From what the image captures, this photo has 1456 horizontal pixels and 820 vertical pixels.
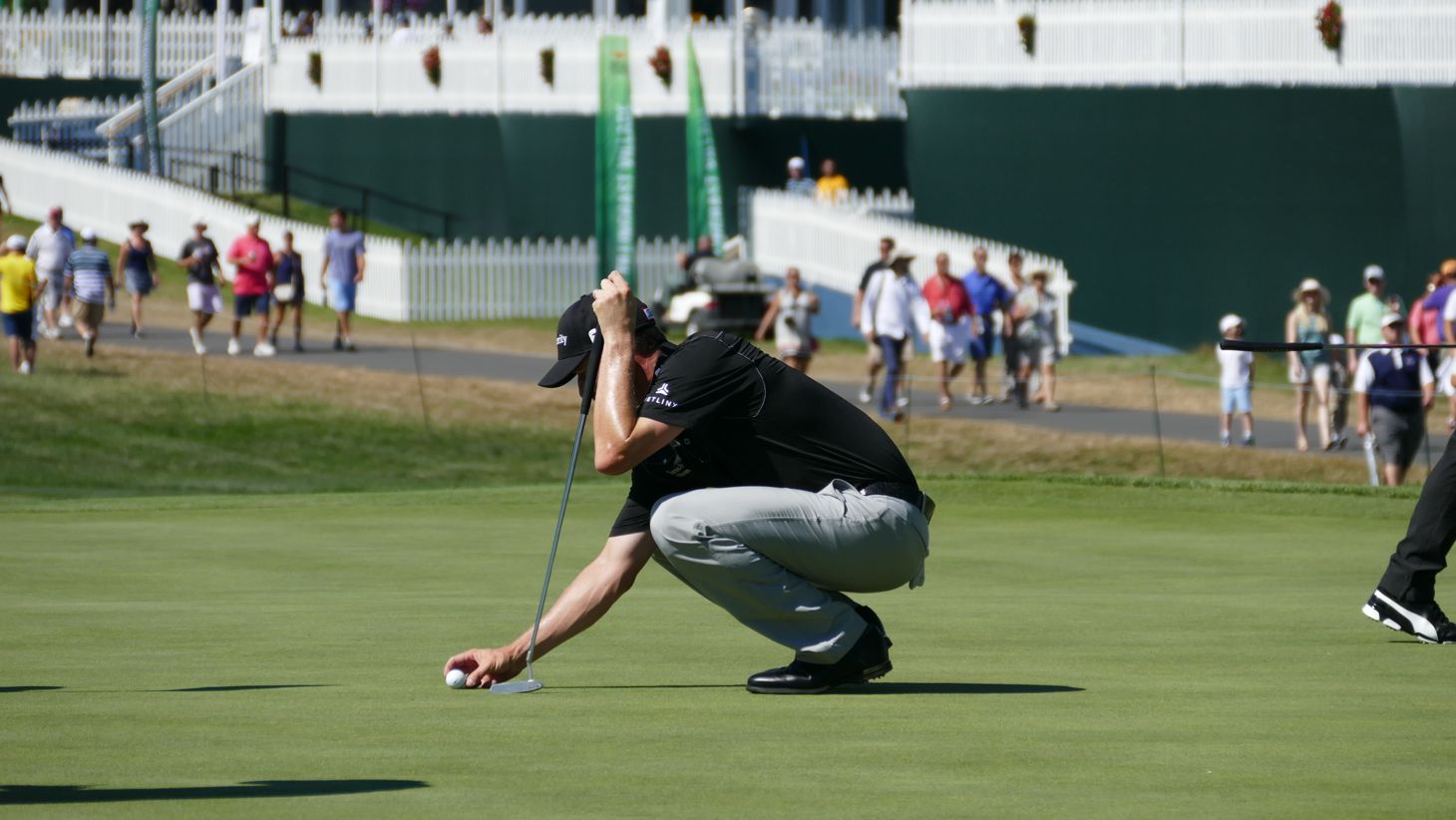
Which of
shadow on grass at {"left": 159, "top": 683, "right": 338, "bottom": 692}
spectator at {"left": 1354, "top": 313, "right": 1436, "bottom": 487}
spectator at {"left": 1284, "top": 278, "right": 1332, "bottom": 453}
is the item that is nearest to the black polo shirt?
shadow on grass at {"left": 159, "top": 683, "right": 338, "bottom": 692}

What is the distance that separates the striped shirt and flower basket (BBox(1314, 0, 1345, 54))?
48.0 feet

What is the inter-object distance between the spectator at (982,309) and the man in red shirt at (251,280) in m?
8.74

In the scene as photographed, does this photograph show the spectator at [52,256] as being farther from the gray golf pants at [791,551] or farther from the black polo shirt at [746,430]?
the gray golf pants at [791,551]

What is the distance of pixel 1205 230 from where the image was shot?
32.3m

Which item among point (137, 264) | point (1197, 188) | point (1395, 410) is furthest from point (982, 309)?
point (137, 264)

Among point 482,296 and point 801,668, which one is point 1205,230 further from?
point 801,668

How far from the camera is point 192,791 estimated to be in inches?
223

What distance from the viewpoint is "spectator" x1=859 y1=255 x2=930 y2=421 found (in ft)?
83.8

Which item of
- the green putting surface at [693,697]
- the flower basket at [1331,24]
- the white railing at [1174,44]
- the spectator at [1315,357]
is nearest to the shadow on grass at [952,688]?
the green putting surface at [693,697]

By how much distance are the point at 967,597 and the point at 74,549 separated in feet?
16.4

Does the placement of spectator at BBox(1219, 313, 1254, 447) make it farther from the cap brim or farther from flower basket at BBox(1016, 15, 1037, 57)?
the cap brim

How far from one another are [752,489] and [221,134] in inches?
1589

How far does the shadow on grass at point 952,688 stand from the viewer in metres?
7.39

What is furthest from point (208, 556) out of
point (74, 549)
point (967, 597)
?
point (967, 597)
